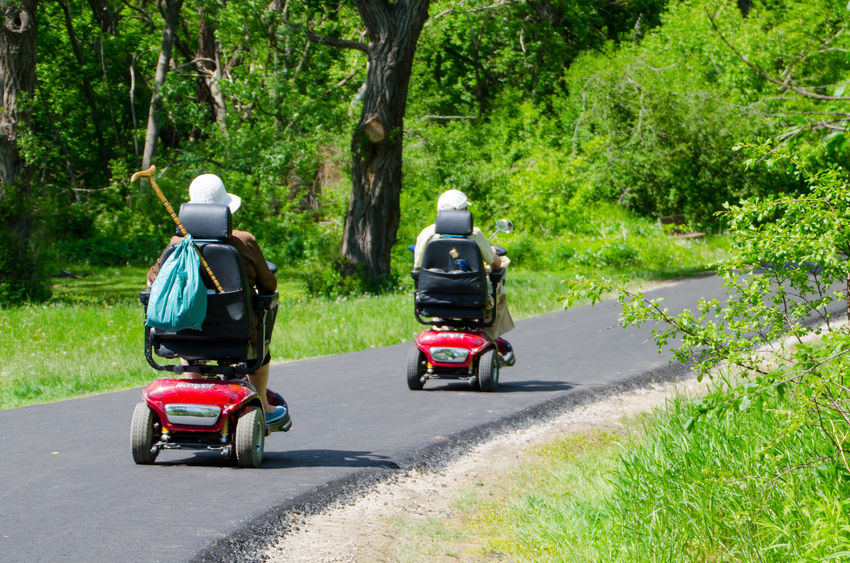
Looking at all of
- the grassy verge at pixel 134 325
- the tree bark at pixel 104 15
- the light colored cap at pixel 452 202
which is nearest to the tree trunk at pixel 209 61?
the tree bark at pixel 104 15

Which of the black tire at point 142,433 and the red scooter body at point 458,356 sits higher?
the black tire at point 142,433

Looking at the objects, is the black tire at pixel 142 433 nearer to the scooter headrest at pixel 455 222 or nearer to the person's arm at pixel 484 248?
the scooter headrest at pixel 455 222

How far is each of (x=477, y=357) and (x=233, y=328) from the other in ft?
13.3

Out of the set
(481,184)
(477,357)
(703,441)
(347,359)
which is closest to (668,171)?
(481,184)

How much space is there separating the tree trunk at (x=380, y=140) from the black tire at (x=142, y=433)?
15.7 metres

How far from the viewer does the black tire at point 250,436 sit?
6.84 metres

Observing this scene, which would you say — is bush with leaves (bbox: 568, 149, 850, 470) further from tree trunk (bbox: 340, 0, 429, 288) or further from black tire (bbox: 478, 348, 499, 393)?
tree trunk (bbox: 340, 0, 429, 288)

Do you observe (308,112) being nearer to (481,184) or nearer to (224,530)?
(481,184)

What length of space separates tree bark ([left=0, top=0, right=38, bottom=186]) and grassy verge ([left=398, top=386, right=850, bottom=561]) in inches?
700

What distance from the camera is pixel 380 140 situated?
73.5ft

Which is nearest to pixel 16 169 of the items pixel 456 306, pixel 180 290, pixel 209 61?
pixel 456 306

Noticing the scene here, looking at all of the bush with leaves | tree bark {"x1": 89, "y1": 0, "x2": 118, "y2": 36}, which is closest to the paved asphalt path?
the bush with leaves

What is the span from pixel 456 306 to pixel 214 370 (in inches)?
148

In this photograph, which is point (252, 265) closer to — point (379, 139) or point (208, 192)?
point (208, 192)
